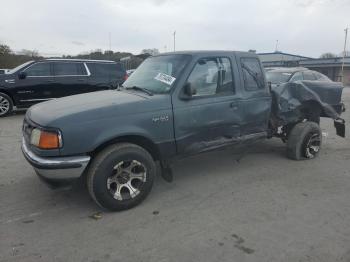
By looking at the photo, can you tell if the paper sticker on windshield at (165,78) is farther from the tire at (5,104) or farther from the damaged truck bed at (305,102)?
the tire at (5,104)

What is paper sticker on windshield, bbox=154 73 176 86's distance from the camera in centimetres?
441

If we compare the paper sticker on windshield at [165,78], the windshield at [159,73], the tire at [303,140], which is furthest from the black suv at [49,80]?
the tire at [303,140]

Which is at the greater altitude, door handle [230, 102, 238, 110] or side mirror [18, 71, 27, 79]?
side mirror [18, 71, 27, 79]

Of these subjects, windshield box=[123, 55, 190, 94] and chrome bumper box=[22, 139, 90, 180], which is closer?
chrome bumper box=[22, 139, 90, 180]

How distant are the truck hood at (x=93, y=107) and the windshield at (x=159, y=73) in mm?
232

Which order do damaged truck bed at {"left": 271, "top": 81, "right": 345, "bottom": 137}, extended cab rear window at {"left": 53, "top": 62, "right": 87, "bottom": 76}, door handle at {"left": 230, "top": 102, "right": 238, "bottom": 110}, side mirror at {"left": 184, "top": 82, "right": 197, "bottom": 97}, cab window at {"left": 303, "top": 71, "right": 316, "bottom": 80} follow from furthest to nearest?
cab window at {"left": 303, "top": 71, "right": 316, "bottom": 80}, extended cab rear window at {"left": 53, "top": 62, "right": 87, "bottom": 76}, damaged truck bed at {"left": 271, "top": 81, "right": 345, "bottom": 137}, door handle at {"left": 230, "top": 102, "right": 238, "bottom": 110}, side mirror at {"left": 184, "top": 82, "right": 197, "bottom": 97}

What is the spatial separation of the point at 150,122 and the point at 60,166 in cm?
116

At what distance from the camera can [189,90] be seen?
4320 mm

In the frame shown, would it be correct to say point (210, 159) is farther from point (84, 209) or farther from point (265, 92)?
point (84, 209)

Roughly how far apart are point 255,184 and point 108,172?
2.22m

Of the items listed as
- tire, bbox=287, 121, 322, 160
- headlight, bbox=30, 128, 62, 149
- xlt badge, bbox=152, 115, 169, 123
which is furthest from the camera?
tire, bbox=287, 121, 322, 160

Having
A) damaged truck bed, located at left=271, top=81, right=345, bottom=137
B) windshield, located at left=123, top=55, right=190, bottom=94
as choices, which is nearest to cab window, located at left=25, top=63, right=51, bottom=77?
windshield, located at left=123, top=55, right=190, bottom=94

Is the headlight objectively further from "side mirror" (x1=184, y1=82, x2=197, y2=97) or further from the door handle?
the door handle

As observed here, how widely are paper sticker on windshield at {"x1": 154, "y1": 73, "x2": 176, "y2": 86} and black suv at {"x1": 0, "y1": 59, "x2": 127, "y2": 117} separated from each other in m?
7.41
